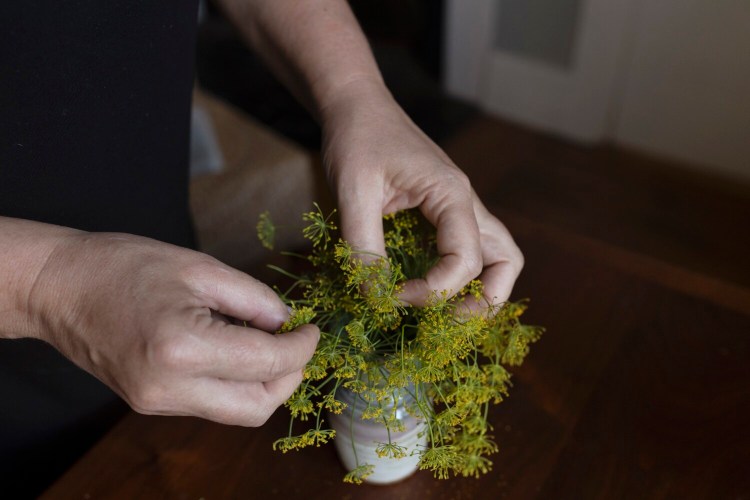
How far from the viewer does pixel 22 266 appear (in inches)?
19.5

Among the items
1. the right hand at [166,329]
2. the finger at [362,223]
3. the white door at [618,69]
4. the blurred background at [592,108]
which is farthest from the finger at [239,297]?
the white door at [618,69]

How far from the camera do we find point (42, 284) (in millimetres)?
492

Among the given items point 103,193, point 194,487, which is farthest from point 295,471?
point 103,193

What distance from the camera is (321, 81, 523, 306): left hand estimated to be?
0.59 m

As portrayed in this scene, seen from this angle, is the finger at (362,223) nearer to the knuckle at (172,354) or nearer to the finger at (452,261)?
the finger at (452,261)

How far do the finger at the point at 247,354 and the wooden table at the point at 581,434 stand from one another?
22cm

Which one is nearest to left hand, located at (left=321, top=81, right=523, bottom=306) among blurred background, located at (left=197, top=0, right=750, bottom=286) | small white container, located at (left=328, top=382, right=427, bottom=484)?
small white container, located at (left=328, top=382, right=427, bottom=484)

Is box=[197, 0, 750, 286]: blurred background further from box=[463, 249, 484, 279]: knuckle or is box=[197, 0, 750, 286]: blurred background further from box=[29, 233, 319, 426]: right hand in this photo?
box=[29, 233, 319, 426]: right hand

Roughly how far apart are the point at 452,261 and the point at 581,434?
0.89 feet

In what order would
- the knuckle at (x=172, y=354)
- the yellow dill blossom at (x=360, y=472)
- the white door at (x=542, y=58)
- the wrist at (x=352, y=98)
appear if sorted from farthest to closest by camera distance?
the white door at (x=542, y=58), the wrist at (x=352, y=98), the yellow dill blossom at (x=360, y=472), the knuckle at (x=172, y=354)

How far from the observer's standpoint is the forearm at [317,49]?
0.71m

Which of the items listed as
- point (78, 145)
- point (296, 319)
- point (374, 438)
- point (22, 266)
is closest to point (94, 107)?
point (78, 145)

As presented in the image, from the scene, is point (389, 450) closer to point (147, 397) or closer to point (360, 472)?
point (360, 472)

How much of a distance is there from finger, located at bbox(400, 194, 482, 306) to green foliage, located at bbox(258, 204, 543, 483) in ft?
0.05
